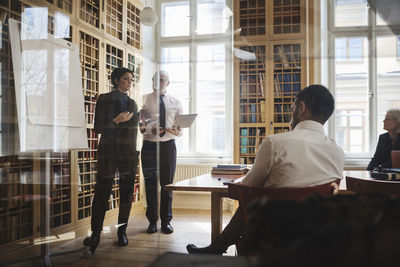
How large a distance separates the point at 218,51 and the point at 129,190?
6.08ft

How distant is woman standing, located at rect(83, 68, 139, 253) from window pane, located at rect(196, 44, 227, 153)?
1.28 meters

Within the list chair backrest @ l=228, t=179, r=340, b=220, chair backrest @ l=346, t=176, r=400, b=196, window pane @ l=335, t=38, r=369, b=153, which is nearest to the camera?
chair backrest @ l=228, t=179, r=340, b=220

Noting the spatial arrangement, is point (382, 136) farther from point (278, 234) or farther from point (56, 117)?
point (278, 234)

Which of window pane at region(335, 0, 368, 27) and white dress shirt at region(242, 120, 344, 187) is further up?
window pane at region(335, 0, 368, 27)

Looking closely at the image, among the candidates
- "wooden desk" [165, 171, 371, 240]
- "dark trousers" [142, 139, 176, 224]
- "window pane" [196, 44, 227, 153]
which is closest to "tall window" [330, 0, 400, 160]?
"window pane" [196, 44, 227, 153]

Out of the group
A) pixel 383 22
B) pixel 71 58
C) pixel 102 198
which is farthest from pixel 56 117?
pixel 383 22

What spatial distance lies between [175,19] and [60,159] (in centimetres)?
158

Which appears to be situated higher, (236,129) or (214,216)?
(236,129)

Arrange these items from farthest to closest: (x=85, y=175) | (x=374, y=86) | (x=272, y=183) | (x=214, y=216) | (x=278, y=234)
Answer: (x=374, y=86)
(x=85, y=175)
(x=214, y=216)
(x=272, y=183)
(x=278, y=234)

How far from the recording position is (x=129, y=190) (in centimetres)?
267

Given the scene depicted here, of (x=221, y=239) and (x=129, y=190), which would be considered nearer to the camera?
(x=221, y=239)

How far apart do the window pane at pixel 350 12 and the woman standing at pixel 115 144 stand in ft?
8.06

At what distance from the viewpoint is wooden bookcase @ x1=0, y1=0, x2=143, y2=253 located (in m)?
2.45

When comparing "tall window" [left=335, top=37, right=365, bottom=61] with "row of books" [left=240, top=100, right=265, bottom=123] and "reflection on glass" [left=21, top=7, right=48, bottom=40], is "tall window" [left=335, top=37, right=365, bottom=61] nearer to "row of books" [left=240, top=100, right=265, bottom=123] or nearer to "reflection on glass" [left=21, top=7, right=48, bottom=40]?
"row of books" [left=240, top=100, right=265, bottom=123]
